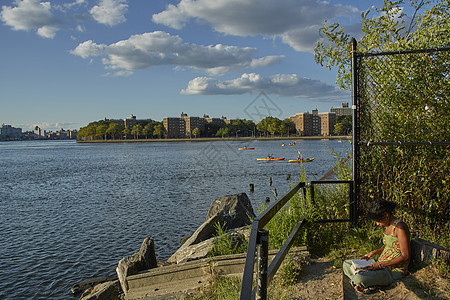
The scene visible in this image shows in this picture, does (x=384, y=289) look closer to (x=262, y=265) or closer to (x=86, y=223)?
(x=262, y=265)

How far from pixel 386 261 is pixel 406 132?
107 inches

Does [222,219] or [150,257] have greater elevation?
[150,257]

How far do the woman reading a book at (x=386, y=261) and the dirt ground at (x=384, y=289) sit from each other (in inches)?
3.9

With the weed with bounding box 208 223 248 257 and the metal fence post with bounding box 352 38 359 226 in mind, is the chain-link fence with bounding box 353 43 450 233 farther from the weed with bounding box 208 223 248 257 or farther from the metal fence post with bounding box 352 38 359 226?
the weed with bounding box 208 223 248 257

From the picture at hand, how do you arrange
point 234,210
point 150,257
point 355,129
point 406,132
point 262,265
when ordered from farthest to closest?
point 234,210 → point 150,257 → point 355,129 → point 406,132 → point 262,265

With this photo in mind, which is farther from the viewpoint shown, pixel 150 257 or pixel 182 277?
pixel 150 257

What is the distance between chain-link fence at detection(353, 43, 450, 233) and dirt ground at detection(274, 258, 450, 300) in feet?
6.02

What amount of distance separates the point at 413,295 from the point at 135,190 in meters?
29.5

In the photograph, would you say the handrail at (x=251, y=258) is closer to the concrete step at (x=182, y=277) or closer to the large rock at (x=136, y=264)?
the concrete step at (x=182, y=277)

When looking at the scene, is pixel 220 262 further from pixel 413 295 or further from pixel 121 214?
pixel 121 214

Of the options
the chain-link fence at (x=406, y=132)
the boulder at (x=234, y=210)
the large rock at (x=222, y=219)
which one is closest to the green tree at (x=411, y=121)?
the chain-link fence at (x=406, y=132)

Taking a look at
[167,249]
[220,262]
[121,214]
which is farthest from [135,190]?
[220,262]

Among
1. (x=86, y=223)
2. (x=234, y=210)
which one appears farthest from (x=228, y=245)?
(x=86, y=223)

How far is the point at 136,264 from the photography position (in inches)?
348
